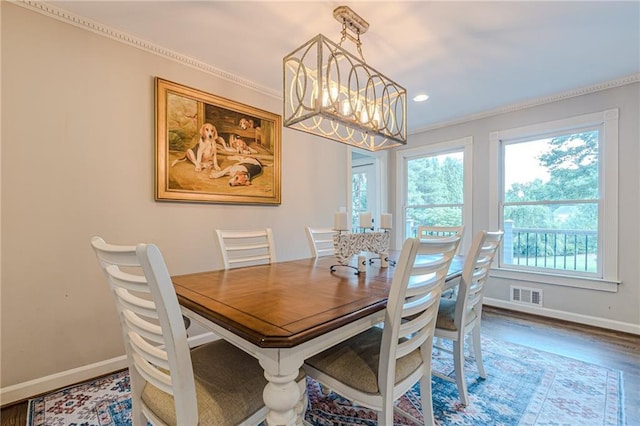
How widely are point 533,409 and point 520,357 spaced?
2.30ft

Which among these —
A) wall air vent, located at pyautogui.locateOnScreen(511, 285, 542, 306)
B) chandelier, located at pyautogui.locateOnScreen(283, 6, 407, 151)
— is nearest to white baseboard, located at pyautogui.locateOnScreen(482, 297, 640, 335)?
wall air vent, located at pyautogui.locateOnScreen(511, 285, 542, 306)

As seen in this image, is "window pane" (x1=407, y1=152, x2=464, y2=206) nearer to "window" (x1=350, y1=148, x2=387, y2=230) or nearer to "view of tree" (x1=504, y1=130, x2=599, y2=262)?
"window" (x1=350, y1=148, x2=387, y2=230)

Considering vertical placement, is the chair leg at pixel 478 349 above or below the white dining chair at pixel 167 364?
below

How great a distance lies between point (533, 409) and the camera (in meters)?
1.68

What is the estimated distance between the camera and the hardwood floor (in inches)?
66.6

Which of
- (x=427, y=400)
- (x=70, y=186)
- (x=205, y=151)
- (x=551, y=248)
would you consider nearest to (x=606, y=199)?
(x=551, y=248)

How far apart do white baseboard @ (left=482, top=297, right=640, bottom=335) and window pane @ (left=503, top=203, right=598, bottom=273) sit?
1.59ft

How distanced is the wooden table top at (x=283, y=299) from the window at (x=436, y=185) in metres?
2.45

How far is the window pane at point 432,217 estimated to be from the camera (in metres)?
4.03

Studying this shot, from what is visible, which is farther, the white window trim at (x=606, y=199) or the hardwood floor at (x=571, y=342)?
the white window trim at (x=606, y=199)

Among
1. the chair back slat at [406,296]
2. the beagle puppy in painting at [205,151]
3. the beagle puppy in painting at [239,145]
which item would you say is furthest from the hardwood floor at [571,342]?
the beagle puppy in painting at [239,145]

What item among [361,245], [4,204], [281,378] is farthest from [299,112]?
[4,204]

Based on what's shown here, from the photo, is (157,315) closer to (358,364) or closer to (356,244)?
(358,364)

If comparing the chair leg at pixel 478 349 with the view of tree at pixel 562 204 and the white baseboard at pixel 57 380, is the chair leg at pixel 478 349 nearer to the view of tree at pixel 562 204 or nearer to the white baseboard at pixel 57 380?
the view of tree at pixel 562 204
